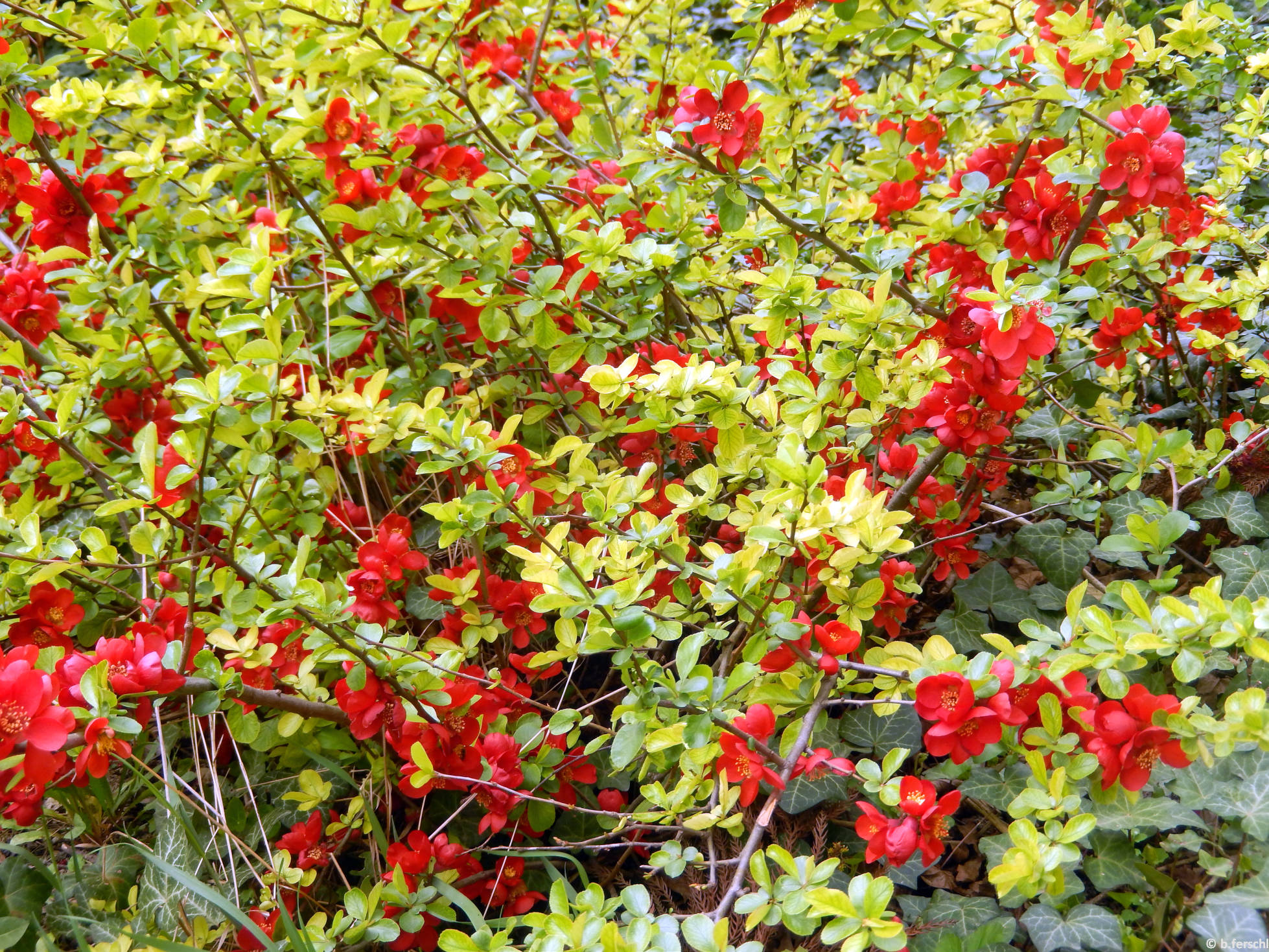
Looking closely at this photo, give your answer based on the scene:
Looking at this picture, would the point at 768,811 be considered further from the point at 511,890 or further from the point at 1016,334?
the point at 1016,334

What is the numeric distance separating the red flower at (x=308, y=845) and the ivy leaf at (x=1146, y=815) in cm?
115

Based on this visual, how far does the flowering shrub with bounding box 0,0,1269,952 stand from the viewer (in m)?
1.07

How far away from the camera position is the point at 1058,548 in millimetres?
1612

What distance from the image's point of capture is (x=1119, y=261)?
4.75 ft

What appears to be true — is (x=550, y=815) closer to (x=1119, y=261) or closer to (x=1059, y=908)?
(x=1059, y=908)

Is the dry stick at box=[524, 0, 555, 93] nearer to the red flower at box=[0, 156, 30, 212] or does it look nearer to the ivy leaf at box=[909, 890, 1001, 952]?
the red flower at box=[0, 156, 30, 212]

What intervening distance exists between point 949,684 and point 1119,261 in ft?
2.83

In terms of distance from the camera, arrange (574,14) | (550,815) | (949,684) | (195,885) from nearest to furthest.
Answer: (949,684) → (195,885) → (550,815) → (574,14)

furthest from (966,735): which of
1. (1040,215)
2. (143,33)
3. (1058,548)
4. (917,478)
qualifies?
(143,33)

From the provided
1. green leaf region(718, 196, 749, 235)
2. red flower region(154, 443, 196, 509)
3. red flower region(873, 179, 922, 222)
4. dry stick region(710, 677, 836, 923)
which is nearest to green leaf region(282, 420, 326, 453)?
red flower region(154, 443, 196, 509)

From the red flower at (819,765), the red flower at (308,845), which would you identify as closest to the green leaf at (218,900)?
the red flower at (308,845)

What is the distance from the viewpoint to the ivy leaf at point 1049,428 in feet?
5.56

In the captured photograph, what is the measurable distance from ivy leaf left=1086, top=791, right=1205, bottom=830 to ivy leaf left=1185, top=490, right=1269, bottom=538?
629mm

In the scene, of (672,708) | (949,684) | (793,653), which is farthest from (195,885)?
(949,684)
